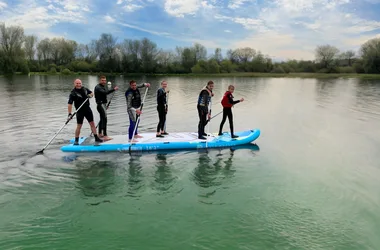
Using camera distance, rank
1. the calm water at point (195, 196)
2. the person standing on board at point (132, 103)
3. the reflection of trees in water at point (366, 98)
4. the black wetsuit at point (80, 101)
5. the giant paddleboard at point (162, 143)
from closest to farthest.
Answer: the calm water at point (195, 196) < the black wetsuit at point (80, 101) < the giant paddleboard at point (162, 143) < the person standing on board at point (132, 103) < the reflection of trees in water at point (366, 98)

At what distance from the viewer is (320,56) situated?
3617 inches

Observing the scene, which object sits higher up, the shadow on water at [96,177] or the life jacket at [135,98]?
the life jacket at [135,98]

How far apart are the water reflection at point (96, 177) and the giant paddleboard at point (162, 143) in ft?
3.03

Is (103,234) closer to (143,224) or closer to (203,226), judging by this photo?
(143,224)

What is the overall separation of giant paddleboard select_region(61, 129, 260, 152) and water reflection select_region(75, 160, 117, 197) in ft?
3.03

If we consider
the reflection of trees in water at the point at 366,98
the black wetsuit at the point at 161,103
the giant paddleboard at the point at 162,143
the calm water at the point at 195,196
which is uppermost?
the black wetsuit at the point at 161,103

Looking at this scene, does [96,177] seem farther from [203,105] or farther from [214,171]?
[203,105]

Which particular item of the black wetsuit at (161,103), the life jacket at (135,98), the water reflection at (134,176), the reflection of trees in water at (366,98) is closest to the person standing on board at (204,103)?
the black wetsuit at (161,103)

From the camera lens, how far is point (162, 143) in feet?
34.8

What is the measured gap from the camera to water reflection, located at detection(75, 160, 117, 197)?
7.39 meters

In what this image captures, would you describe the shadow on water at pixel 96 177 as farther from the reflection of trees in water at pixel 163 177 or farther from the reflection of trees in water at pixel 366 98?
the reflection of trees in water at pixel 366 98

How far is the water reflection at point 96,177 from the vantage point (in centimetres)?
739

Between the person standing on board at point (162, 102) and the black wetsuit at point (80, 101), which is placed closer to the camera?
the black wetsuit at point (80, 101)

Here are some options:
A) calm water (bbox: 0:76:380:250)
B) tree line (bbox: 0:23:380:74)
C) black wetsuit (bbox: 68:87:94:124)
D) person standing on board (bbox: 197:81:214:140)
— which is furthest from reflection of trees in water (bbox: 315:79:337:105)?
tree line (bbox: 0:23:380:74)
